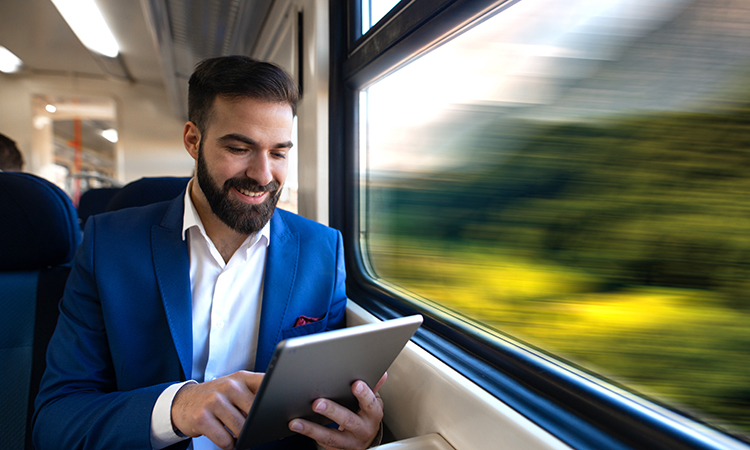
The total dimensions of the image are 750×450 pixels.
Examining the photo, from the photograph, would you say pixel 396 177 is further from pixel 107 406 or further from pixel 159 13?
pixel 159 13

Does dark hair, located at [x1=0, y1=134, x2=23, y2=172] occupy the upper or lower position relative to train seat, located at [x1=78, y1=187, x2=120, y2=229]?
upper

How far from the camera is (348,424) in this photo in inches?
35.2

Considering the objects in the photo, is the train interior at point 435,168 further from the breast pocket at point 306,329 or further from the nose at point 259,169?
the nose at point 259,169

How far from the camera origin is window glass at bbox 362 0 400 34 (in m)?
1.65

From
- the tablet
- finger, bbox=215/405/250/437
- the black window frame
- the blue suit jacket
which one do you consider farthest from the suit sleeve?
the black window frame

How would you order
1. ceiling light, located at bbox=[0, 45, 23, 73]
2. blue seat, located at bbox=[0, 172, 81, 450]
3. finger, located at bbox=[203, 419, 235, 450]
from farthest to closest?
ceiling light, located at bbox=[0, 45, 23, 73]
blue seat, located at bbox=[0, 172, 81, 450]
finger, located at bbox=[203, 419, 235, 450]

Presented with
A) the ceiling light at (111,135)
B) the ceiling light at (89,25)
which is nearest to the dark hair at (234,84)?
the ceiling light at (89,25)

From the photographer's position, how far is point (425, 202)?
5.31 feet

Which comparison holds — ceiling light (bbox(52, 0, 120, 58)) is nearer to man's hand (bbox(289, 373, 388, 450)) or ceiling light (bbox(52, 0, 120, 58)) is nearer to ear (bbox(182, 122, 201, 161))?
ear (bbox(182, 122, 201, 161))

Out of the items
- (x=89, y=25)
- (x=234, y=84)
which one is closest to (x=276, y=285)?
(x=234, y=84)

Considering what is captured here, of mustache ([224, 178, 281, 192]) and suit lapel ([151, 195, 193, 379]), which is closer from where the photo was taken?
suit lapel ([151, 195, 193, 379])

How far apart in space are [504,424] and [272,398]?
1.44ft

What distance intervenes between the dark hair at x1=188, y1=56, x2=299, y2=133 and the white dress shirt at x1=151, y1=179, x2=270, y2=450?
30 centimetres

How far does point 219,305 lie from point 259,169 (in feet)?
1.43
